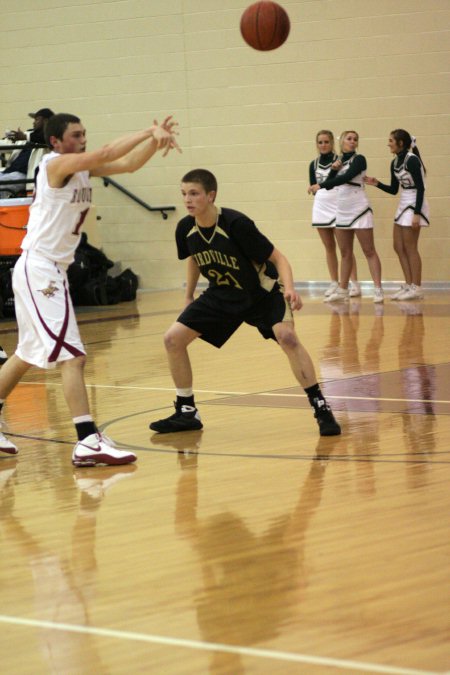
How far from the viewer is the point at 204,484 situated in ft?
17.8

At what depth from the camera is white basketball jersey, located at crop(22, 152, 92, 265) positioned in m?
5.86

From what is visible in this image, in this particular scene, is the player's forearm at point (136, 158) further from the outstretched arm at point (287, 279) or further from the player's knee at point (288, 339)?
the player's knee at point (288, 339)

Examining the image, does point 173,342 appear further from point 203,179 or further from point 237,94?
point 237,94

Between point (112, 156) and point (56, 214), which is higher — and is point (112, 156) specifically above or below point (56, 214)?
above

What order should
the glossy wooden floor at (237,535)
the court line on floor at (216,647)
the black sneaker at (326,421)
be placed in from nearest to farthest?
the court line on floor at (216,647), the glossy wooden floor at (237,535), the black sneaker at (326,421)

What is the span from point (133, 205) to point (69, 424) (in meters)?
10.4

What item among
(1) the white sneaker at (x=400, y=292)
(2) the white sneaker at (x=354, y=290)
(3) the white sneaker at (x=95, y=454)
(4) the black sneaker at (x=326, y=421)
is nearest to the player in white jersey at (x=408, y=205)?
(1) the white sneaker at (x=400, y=292)

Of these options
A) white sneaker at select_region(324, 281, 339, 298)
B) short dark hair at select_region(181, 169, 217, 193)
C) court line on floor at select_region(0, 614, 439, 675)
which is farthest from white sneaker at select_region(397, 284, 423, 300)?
court line on floor at select_region(0, 614, 439, 675)

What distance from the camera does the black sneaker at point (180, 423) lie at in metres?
6.74

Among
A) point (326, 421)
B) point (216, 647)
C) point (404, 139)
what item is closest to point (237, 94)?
point (404, 139)

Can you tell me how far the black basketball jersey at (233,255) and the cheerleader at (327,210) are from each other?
7.91m

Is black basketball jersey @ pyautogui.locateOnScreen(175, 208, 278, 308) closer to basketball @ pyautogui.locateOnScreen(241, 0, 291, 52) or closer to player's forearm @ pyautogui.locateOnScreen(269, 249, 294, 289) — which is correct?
player's forearm @ pyautogui.locateOnScreen(269, 249, 294, 289)

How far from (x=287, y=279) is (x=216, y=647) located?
3178mm

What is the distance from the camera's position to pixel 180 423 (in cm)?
674
